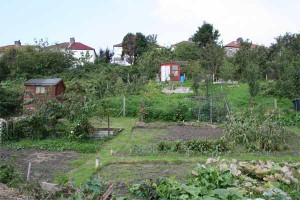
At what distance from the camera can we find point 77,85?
2181 centimetres

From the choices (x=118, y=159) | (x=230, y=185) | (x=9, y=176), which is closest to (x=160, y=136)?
(x=118, y=159)

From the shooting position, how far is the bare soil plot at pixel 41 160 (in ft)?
27.1

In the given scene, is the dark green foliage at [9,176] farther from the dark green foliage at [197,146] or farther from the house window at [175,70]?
the house window at [175,70]

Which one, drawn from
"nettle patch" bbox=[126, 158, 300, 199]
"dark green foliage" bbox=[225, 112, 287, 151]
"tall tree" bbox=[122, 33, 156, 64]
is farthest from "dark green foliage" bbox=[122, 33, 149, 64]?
"nettle patch" bbox=[126, 158, 300, 199]

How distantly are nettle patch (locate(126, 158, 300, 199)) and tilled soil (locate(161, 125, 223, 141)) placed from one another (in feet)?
17.0

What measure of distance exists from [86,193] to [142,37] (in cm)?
4147

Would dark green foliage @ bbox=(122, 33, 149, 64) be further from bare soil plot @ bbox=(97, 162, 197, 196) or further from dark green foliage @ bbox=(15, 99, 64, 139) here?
bare soil plot @ bbox=(97, 162, 197, 196)

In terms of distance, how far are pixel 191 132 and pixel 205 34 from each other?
34168mm

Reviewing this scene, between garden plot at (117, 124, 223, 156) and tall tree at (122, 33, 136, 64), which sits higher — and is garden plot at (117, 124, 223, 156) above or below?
below

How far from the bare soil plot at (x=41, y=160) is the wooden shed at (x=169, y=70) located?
2087cm

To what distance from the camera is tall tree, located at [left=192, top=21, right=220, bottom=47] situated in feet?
150

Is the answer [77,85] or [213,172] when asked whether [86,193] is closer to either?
[213,172]

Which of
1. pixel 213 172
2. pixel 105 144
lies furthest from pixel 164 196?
pixel 105 144

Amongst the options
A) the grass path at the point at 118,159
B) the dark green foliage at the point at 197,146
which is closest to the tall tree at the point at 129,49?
the grass path at the point at 118,159
